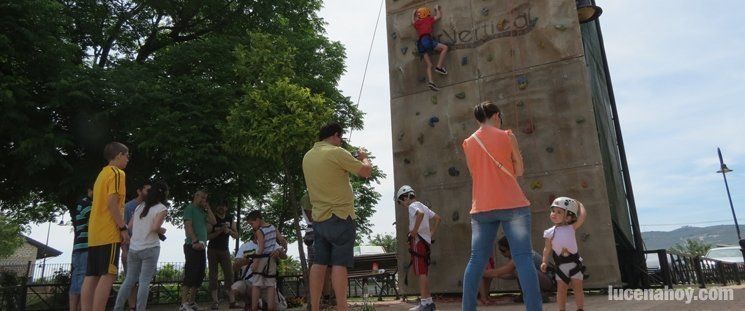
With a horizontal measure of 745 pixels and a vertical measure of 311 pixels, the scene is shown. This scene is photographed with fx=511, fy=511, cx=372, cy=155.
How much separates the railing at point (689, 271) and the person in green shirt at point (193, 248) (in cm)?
724

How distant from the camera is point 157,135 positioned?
11672mm

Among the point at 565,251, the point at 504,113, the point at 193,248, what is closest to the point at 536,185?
the point at 504,113

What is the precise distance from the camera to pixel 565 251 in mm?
4988

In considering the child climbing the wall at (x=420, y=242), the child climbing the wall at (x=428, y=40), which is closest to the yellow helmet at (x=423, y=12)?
the child climbing the wall at (x=428, y=40)

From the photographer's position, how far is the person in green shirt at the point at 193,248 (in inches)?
306

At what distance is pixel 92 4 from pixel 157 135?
6012 millimetres

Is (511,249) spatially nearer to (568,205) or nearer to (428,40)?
(568,205)

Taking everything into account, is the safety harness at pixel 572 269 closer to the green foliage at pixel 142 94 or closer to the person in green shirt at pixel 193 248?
the green foliage at pixel 142 94

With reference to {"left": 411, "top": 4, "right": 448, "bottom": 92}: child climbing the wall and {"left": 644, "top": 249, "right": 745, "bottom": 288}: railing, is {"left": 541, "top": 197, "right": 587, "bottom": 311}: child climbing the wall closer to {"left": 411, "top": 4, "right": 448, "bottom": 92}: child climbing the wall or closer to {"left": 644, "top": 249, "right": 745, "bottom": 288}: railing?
{"left": 644, "top": 249, "right": 745, "bottom": 288}: railing

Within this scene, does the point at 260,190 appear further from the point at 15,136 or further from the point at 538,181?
the point at 538,181

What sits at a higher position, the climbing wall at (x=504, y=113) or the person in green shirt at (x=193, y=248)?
the climbing wall at (x=504, y=113)

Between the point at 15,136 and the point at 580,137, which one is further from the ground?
the point at 15,136

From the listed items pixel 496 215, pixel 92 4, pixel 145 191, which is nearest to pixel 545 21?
pixel 496 215

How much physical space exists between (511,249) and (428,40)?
21.9ft
